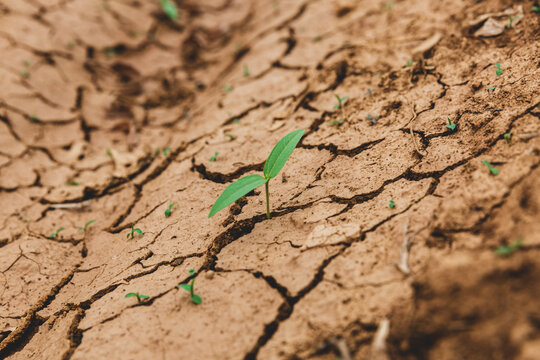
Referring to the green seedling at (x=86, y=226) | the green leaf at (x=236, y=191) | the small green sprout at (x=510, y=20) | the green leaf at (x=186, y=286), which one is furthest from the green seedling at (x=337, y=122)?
the green seedling at (x=86, y=226)

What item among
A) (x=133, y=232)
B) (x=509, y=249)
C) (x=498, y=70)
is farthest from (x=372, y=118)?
(x=133, y=232)

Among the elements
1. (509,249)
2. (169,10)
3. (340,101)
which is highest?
(169,10)

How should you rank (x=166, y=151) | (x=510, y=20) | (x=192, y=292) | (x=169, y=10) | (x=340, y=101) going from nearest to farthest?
(x=192, y=292), (x=510, y=20), (x=340, y=101), (x=166, y=151), (x=169, y=10)

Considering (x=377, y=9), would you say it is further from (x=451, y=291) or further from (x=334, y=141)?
(x=451, y=291)

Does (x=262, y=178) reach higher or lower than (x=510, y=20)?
higher

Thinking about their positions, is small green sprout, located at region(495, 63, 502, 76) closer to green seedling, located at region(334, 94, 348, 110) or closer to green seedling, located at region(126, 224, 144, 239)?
green seedling, located at region(334, 94, 348, 110)

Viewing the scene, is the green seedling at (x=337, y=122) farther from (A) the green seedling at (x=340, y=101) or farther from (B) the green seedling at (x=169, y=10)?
(B) the green seedling at (x=169, y=10)

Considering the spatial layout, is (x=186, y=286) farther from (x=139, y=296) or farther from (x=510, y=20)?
(x=510, y=20)
